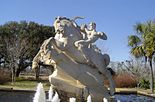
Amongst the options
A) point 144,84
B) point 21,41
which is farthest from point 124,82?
point 21,41

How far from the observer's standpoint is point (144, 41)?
3189 centimetres

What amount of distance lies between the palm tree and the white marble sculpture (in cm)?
1988

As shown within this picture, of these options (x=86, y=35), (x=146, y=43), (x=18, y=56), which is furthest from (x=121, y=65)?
(x=86, y=35)

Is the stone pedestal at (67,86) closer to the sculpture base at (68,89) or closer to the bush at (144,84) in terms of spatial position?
the sculpture base at (68,89)

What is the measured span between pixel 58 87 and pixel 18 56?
3440 centimetres

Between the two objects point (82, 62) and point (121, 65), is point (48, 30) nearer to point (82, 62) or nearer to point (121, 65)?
point (121, 65)

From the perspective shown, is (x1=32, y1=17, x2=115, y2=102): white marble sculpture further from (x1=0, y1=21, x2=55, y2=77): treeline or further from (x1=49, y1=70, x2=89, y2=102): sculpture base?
(x1=0, y1=21, x2=55, y2=77): treeline

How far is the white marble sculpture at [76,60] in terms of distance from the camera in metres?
11.2

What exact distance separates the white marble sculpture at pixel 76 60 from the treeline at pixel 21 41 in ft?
112

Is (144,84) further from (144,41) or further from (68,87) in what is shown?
(68,87)

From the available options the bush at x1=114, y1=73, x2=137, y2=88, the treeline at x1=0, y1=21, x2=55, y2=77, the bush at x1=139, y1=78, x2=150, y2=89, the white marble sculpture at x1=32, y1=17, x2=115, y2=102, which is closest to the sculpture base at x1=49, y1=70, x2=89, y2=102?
the white marble sculpture at x1=32, y1=17, x2=115, y2=102

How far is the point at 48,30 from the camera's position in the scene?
1955 inches

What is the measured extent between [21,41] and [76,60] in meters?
35.7

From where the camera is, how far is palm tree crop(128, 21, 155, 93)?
3120 cm
